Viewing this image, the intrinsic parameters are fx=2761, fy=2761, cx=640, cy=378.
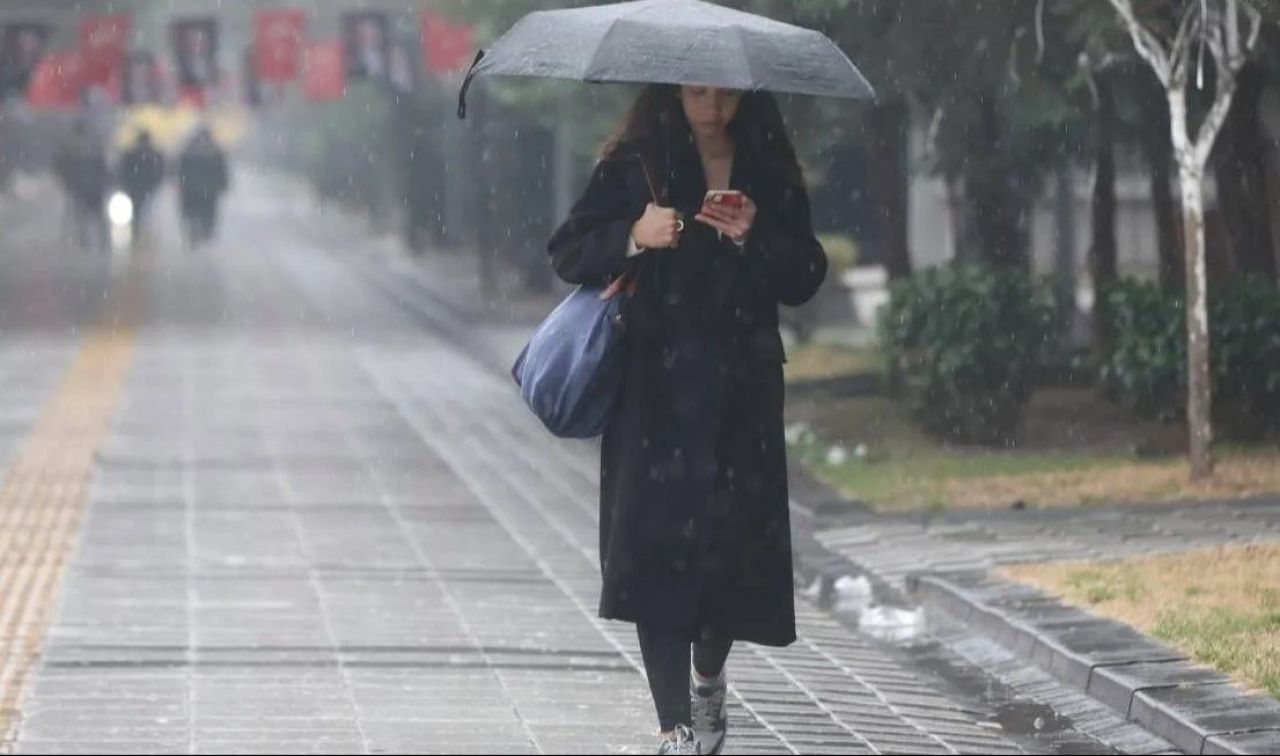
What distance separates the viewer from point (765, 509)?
6.89m

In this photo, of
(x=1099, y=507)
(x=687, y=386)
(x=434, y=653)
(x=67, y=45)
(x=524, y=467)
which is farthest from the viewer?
(x=67, y=45)

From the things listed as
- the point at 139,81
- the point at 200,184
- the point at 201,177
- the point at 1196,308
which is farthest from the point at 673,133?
the point at 139,81

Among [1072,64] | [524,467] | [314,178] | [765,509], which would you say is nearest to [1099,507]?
[1072,64]

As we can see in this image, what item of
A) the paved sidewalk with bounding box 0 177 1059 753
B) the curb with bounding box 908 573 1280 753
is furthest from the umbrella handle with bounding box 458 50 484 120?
the curb with bounding box 908 573 1280 753

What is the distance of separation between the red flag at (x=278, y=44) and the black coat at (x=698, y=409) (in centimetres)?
4027

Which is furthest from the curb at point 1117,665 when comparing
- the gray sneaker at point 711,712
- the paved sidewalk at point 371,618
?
the gray sneaker at point 711,712

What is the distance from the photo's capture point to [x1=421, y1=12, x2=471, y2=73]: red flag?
3662 centimetres

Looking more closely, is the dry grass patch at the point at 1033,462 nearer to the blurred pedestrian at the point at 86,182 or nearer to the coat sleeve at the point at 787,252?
the coat sleeve at the point at 787,252

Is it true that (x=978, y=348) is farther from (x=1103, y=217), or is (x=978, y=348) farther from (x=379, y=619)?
(x=379, y=619)

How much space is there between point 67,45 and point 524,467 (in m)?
43.1

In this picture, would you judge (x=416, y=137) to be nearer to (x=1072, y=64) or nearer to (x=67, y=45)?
(x=67, y=45)

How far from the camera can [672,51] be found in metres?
6.85

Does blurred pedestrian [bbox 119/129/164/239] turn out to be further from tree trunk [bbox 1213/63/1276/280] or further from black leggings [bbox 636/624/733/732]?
black leggings [bbox 636/624/733/732]

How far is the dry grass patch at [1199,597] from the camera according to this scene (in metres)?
8.55
